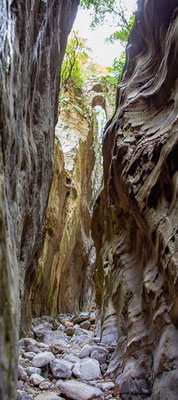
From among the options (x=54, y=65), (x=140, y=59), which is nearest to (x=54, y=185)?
(x=54, y=65)

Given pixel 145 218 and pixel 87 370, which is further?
pixel 145 218

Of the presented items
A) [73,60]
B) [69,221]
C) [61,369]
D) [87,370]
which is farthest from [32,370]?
[73,60]

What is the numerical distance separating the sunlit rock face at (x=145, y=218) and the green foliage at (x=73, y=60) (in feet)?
29.4

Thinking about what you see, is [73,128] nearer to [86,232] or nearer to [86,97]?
[86,97]

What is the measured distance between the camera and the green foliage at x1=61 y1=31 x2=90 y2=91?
1577cm

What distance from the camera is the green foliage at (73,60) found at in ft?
51.8

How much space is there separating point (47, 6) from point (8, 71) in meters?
4.23

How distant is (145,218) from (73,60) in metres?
13.9

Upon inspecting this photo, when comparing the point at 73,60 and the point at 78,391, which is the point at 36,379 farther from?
the point at 73,60

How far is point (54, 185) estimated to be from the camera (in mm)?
10766

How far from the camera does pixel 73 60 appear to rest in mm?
15875

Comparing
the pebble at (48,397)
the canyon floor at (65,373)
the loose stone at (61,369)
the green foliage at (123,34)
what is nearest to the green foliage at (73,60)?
the green foliage at (123,34)

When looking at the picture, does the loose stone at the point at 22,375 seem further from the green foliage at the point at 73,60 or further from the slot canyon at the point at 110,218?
the green foliage at the point at 73,60

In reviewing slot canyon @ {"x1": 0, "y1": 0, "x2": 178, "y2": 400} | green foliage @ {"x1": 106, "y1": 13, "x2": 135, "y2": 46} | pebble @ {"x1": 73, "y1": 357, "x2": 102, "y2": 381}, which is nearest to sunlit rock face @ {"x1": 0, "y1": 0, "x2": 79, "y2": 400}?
slot canyon @ {"x1": 0, "y1": 0, "x2": 178, "y2": 400}
